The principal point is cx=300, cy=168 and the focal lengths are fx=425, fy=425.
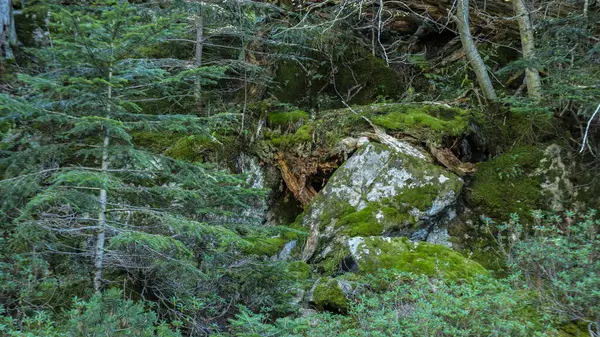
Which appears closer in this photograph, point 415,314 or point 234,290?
point 415,314

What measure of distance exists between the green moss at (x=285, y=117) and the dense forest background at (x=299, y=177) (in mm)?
32

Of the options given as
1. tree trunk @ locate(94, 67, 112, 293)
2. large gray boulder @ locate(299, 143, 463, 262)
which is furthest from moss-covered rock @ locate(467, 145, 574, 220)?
tree trunk @ locate(94, 67, 112, 293)

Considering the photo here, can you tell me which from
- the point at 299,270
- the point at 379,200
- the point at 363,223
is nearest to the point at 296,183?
the point at 379,200

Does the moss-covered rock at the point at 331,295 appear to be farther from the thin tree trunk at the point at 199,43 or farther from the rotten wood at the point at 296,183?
the thin tree trunk at the point at 199,43

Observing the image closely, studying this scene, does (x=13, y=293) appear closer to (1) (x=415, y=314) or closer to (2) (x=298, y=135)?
(1) (x=415, y=314)

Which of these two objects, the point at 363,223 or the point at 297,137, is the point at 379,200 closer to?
the point at 363,223

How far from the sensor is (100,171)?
12.9 ft

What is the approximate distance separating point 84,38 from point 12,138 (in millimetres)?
1615

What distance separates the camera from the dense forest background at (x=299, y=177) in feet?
11.8

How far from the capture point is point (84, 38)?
353 centimetres

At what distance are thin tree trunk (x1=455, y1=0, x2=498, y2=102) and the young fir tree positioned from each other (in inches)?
217

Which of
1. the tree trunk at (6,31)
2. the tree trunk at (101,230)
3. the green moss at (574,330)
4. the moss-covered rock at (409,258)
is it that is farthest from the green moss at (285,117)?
the green moss at (574,330)

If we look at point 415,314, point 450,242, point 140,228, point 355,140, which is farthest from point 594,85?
point 140,228

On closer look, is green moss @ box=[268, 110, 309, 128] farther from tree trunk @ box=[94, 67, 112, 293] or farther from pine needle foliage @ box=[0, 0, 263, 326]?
tree trunk @ box=[94, 67, 112, 293]
